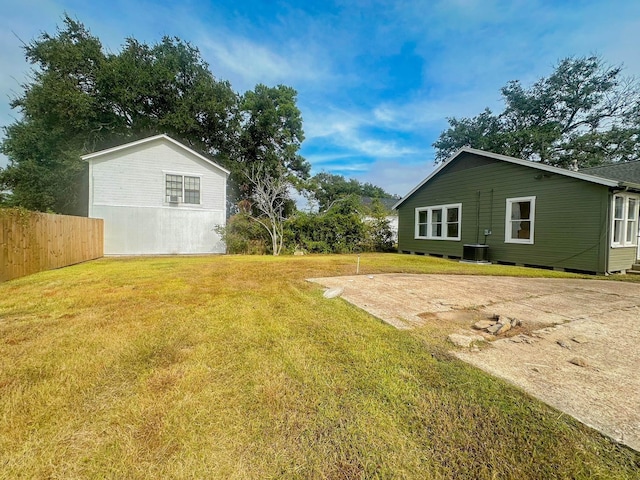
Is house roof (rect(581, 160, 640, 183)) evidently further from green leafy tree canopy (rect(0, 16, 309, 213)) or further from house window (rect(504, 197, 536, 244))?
green leafy tree canopy (rect(0, 16, 309, 213))

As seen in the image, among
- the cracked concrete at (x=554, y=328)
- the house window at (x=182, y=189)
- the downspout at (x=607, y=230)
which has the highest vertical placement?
the house window at (x=182, y=189)

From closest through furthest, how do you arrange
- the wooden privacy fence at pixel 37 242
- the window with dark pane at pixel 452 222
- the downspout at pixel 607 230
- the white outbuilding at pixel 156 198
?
the wooden privacy fence at pixel 37 242 < the downspout at pixel 607 230 < the window with dark pane at pixel 452 222 < the white outbuilding at pixel 156 198

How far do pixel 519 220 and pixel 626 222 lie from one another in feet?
8.55

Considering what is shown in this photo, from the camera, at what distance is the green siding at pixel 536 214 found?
25.5ft

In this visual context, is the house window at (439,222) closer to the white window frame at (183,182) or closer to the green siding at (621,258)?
the green siding at (621,258)

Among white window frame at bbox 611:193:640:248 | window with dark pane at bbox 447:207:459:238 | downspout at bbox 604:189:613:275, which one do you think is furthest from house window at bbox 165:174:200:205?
white window frame at bbox 611:193:640:248

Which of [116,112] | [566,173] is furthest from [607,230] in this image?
[116,112]

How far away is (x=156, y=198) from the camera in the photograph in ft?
40.6

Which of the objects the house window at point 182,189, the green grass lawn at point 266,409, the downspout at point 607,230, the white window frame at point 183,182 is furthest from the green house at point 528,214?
the house window at point 182,189

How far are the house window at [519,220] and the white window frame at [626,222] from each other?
6.18 ft

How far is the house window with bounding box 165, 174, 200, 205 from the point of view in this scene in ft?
41.3

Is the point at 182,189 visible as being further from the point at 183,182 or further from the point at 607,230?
the point at 607,230

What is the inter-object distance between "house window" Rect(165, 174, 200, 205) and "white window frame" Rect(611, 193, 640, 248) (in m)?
15.3

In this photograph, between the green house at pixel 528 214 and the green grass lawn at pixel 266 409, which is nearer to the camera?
the green grass lawn at pixel 266 409
